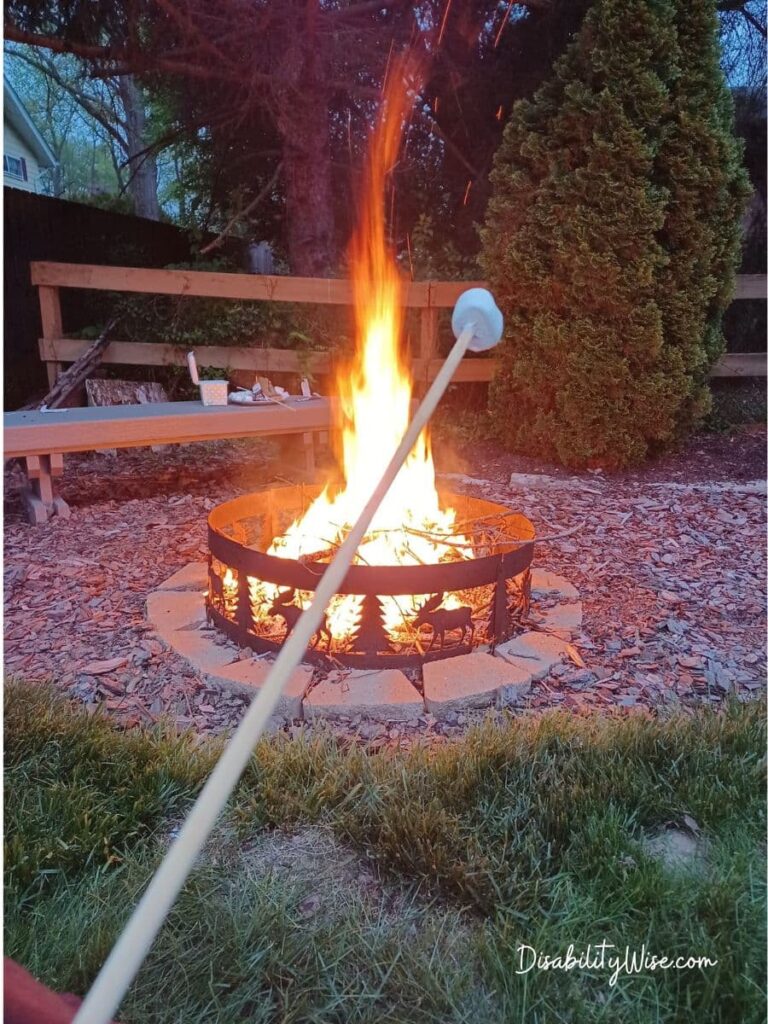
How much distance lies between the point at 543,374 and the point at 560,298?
1.73 feet

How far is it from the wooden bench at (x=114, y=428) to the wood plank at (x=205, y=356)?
141 cm

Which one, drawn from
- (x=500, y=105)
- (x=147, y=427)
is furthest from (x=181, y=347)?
(x=500, y=105)

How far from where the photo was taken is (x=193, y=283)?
562cm

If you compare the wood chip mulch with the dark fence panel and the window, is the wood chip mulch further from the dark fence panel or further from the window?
the window

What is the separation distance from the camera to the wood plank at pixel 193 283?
219 inches

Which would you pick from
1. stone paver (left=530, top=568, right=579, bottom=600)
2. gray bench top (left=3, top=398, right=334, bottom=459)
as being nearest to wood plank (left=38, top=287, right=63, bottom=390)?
gray bench top (left=3, top=398, right=334, bottom=459)

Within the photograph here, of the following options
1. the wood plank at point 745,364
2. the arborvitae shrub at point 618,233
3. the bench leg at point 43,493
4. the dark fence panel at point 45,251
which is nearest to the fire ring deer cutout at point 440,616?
the bench leg at point 43,493

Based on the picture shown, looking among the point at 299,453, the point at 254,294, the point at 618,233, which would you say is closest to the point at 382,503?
the point at 299,453

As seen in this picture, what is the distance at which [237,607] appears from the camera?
2498 millimetres

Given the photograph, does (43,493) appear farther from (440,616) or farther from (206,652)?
(440,616)

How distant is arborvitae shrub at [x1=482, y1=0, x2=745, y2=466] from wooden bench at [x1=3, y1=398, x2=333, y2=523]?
5.77 feet

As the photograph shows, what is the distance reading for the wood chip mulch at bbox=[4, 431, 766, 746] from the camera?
7.46ft

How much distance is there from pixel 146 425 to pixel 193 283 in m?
2.03

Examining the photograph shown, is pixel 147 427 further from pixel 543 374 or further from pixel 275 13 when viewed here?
pixel 275 13
